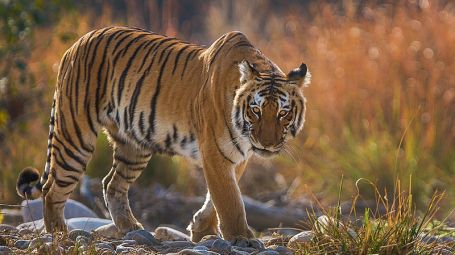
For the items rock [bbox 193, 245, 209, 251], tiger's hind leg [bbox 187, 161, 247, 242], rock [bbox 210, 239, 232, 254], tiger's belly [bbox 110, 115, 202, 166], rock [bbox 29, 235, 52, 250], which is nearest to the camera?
rock [bbox 29, 235, 52, 250]

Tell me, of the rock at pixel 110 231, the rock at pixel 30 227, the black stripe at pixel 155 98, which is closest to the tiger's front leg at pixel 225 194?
the black stripe at pixel 155 98

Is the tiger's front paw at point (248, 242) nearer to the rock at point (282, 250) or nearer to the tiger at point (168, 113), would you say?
the tiger at point (168, 113)

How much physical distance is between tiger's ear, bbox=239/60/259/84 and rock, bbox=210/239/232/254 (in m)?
1.00

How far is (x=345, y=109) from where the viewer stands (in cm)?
1095

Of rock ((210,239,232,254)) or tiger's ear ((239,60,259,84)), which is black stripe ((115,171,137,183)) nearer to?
tiger's ear ((239,60,259,84))

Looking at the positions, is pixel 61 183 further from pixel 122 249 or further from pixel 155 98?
pixel 122 249

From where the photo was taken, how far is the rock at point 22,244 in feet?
18.3

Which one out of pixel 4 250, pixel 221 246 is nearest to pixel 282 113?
pixel 221 246

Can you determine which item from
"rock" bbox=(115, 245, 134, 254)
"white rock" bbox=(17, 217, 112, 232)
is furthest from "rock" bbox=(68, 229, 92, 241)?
"white rock" bbox=(17, 217, 112, 232)

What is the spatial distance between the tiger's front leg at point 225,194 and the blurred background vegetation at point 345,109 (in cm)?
316

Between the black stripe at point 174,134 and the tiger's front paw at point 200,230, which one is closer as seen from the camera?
the black stripe at point 174,134

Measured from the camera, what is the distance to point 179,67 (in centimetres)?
702

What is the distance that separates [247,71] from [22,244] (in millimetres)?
1606

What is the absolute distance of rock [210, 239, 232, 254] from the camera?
575 centimetres
